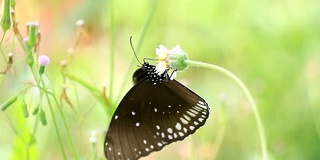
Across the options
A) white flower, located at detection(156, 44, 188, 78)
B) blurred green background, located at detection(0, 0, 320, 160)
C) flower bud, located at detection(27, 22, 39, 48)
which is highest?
blurred green background, located at detection(0, 0, 320, 160)

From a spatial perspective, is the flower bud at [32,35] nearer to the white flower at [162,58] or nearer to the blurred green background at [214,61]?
the white flower at [162,58]

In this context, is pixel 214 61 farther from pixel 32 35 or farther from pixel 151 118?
pixel 32 35

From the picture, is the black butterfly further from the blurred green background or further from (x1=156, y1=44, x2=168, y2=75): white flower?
the blurred green background

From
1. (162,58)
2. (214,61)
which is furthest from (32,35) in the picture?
(214,61)

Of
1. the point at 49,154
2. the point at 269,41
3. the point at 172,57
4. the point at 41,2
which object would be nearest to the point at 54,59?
the point at 41,2

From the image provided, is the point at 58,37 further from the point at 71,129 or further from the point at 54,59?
the point at 71,129

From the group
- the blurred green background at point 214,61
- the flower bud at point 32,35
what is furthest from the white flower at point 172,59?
the blurred green background at point 214,61

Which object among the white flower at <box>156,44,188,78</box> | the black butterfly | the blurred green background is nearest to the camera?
the white flower at <box>156,44,188,78</box>

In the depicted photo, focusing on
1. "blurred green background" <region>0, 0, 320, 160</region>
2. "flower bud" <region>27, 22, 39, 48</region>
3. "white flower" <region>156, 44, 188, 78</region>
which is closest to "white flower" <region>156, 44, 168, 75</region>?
"white flower" <region>156, 44, 188, 78</region>
